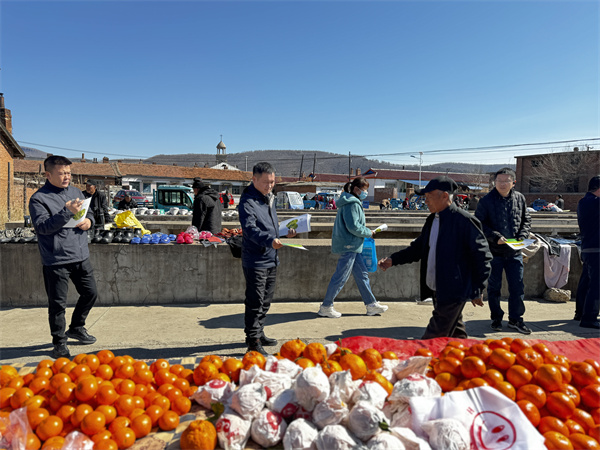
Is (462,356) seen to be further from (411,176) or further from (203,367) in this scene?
(411,176)

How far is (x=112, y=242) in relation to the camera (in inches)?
223

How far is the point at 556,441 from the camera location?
170 cm

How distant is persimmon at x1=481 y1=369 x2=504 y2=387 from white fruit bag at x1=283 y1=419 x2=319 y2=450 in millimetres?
999

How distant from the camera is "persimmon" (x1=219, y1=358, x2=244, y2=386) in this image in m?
2.26

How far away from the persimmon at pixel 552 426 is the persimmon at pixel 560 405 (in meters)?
0.08

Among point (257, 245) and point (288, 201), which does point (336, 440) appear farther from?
point (288, 201)

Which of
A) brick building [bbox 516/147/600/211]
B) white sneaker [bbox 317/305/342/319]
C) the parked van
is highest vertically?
brick building [bbox 516/147/600/211]

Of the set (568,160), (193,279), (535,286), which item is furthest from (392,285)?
(568,160)

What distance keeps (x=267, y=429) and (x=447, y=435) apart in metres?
0.78

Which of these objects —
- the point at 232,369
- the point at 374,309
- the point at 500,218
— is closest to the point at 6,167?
the point at 374,309

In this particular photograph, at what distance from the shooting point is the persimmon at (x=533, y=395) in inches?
76.2

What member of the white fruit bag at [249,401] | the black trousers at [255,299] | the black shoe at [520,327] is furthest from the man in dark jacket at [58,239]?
the black shoe at [520,327]

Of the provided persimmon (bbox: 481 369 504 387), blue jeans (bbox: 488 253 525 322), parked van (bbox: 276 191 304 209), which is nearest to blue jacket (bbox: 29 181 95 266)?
persimmon (bbox: 481 369 504 387)

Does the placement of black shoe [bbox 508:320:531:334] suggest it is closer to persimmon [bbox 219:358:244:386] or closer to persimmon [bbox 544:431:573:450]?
persimmon [bbox 544:431:573:450]
